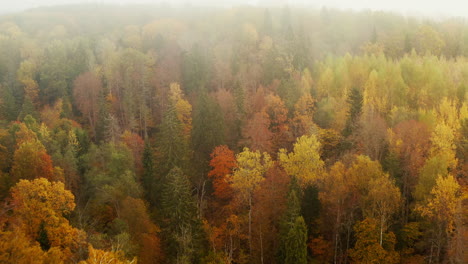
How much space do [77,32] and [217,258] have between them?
11585 cm

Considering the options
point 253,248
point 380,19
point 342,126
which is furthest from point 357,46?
point 253,248

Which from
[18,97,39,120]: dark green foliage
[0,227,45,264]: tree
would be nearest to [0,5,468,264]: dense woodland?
[0,227,45,264]: tree

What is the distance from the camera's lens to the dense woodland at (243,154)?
38.8 m

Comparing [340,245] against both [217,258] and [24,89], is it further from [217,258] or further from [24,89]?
[24,89]

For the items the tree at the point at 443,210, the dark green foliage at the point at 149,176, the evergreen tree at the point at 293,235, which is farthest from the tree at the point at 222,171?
the tree at the point at 443,210

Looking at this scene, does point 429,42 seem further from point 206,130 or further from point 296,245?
point 296,245

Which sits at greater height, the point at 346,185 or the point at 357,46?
the point at 357,46

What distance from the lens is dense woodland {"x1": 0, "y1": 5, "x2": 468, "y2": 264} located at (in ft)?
127

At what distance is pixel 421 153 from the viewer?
46.3 metres

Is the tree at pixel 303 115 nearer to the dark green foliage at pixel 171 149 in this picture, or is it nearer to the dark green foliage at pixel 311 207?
the dark green foliage at pixel 311 207

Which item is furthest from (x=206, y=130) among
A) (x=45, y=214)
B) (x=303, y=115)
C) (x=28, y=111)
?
(x=28, y=111)

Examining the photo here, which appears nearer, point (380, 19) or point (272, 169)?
point (272, 169)

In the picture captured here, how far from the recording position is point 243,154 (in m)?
46.0

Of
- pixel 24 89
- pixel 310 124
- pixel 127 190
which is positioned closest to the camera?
pixel 127 190
